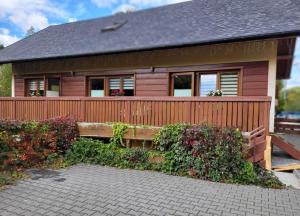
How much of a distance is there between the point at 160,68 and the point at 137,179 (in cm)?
457

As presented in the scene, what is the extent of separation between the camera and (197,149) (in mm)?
6094

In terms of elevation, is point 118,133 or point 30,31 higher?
point 30,31

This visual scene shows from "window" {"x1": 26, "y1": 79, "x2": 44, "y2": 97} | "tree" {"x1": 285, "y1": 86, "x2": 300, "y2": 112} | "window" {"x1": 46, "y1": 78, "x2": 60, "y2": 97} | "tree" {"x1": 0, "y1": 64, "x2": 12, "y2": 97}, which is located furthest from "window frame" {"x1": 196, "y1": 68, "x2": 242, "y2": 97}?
"tree" {"x1": 285, "y1": 86, "x2": 300, "y2": 112}

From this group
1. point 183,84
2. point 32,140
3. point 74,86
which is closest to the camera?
point 32,140

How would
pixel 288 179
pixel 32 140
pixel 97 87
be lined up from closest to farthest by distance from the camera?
pixel 288 179 → pixel 32 140 → pixel 97 87

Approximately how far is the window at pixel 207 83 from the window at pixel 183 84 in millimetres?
336

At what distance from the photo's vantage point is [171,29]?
9.61 m

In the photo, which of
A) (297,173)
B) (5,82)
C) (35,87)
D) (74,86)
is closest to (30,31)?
(5,82)

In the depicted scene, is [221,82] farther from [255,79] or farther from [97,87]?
[97,87]

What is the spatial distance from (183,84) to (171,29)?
→ 7.16 ft

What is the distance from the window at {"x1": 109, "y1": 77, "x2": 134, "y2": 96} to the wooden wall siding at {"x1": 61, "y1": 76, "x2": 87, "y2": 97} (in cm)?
119

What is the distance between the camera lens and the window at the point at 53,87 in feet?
38.3

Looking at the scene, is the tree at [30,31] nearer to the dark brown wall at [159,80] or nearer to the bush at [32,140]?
the dark brown wall at [159,80]

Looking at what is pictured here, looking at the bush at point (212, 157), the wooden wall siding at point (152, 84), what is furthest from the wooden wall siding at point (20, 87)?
the bush at point (212, 157)
